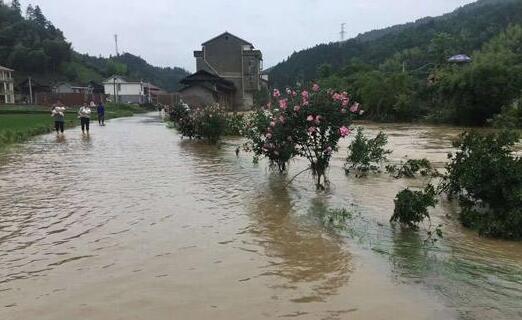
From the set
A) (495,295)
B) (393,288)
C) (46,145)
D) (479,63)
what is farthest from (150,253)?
(479,63)

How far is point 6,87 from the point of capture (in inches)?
3159

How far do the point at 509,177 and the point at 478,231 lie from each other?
926 millimetres

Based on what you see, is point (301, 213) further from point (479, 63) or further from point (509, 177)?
point (479, 63)

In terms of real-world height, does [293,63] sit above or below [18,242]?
above

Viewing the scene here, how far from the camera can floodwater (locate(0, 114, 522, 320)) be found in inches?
181

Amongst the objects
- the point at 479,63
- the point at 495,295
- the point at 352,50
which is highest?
the point at 352,50

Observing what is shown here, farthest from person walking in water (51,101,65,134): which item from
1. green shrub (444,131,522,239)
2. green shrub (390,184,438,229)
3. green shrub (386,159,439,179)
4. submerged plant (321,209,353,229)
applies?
green shrub (390,184,438,229)

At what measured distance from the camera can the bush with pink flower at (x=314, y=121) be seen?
972 cm

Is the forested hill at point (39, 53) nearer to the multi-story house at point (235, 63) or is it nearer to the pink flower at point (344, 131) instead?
the multi-story house at point (235, 63)

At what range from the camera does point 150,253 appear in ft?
20.0

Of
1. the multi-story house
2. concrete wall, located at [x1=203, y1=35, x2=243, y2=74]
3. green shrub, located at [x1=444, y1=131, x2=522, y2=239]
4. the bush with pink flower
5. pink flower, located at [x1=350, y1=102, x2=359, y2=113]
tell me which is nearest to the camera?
green shrub, located at [x1=444, y1=131, x2=522, y2=239]

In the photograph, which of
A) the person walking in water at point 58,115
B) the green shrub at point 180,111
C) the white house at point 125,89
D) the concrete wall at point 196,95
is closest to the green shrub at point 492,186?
the green shrub at point 180,111

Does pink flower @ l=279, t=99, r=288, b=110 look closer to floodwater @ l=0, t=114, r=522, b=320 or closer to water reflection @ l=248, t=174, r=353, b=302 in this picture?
floodwater @ l=0, t=114, r=522, b=320

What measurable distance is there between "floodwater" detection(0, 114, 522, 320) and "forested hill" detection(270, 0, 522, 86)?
1594 inches
